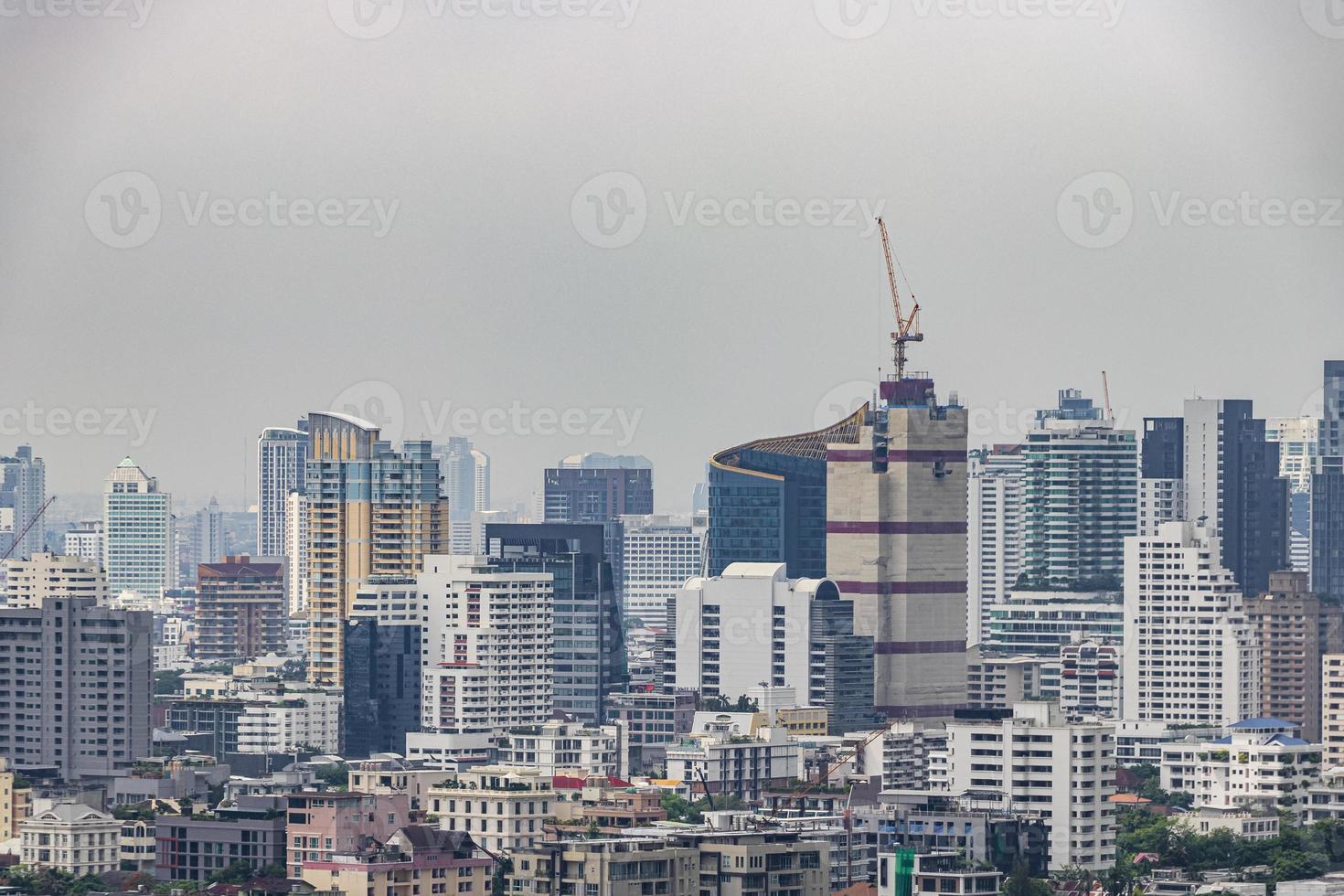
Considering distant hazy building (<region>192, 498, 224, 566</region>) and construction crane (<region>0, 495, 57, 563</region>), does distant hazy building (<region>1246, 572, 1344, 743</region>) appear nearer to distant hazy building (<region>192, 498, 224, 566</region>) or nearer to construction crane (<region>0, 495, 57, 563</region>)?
construction crane (<region>0, 495, 57, 563</region>)

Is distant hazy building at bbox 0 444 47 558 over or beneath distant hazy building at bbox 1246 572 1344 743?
over

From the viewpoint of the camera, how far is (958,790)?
1688 inches

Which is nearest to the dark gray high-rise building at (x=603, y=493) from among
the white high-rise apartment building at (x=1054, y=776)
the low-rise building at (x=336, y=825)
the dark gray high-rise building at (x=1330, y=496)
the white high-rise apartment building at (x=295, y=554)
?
the white high-rise apartment building at (x=295, y=554)

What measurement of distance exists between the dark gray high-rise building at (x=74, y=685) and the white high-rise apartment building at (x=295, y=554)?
92.9 ft

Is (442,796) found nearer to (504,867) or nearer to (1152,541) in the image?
(504,867)

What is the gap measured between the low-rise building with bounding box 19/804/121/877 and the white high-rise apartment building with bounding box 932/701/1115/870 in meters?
8.43

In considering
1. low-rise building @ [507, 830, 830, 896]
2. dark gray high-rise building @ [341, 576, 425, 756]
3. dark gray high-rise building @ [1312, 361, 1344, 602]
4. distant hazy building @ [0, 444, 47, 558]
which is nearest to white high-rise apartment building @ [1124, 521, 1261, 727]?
dark gray high-rise building @ [1312, 361, 1344, 602]

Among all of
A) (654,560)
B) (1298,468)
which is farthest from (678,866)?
(654,560)

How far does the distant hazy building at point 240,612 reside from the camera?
271 feet

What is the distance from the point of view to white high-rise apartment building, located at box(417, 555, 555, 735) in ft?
192

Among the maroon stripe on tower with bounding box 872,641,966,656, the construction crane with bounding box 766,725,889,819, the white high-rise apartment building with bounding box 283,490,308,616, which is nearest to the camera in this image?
the construction crane with bounding box 766,725,889,819

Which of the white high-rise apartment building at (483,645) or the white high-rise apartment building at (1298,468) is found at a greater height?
the white high-rise apartment building at (1298,468)

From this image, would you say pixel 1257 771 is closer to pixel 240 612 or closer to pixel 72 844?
pixel 72 844

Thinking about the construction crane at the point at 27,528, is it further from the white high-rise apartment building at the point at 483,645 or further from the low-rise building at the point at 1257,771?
the low-rise building at the point at 1257,771
